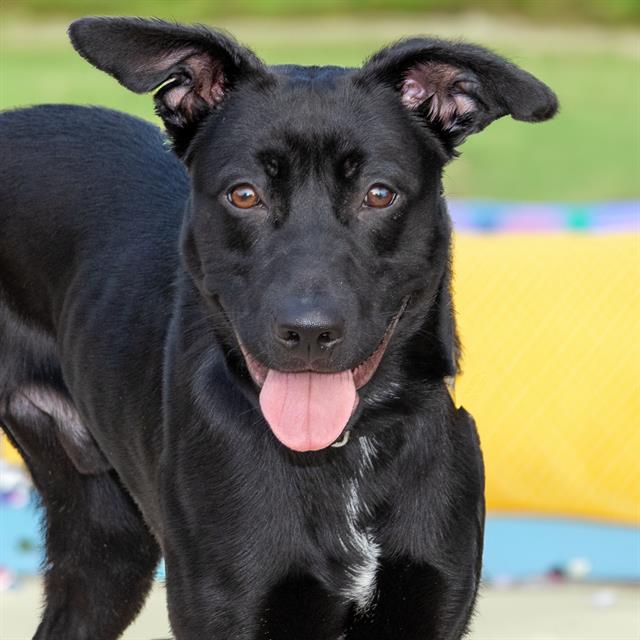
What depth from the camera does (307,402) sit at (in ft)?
10.9

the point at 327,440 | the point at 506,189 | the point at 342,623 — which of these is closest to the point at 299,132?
the point at 327,440

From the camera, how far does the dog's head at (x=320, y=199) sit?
127 inches

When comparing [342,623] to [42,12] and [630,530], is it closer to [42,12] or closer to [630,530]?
[630,530]

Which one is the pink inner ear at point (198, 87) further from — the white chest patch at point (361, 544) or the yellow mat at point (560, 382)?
the yellow mat at point (560, 382)

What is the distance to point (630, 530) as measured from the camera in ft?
19.1

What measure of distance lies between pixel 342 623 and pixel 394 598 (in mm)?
141

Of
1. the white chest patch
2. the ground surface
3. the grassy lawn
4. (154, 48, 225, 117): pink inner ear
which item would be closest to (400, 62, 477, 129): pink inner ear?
(154, 48, 225, 117): pink inner ear

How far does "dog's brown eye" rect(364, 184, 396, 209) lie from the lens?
3346 millimetres

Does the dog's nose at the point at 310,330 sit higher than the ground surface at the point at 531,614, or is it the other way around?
the dog's nose at the point at 310,330

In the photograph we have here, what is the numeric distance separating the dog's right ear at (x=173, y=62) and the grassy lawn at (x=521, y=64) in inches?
286

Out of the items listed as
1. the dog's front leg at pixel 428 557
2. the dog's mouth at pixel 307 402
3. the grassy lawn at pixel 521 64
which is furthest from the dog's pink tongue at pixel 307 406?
the grassy lawn at pixel 521 64

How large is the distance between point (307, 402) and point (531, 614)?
8.19ft

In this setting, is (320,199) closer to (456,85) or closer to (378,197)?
(378,197)

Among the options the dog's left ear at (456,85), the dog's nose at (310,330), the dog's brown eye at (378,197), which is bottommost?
the dog's nose at (310,330)
